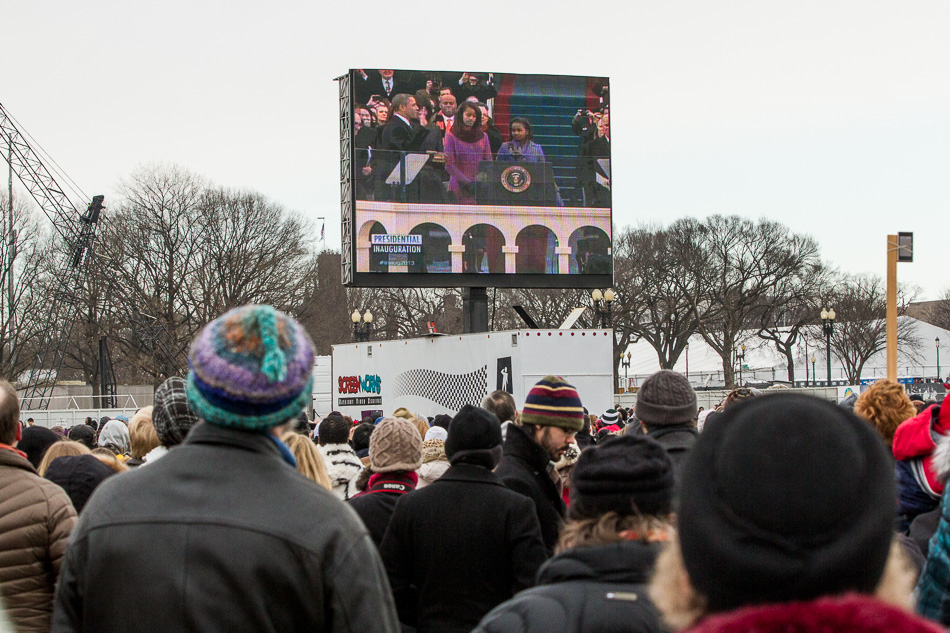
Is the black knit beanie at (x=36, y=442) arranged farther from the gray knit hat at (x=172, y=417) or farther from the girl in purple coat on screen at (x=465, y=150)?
the girl in purple coat on screen at (x=465, y=150)

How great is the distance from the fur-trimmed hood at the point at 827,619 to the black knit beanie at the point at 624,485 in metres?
1.30

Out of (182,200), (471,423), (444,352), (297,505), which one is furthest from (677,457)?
(182,200)

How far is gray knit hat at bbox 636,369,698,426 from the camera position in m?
4.84

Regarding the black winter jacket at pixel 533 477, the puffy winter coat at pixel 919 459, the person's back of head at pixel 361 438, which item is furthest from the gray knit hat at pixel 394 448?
the person's back of head at pixel 361 438

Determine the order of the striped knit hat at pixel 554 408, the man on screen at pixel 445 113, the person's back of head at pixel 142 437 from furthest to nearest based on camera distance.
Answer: the man on screen at pixel 445 113
the person's back of head at pixel 142 437
the striped knit hat at pixel 554 408

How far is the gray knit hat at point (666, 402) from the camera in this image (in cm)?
484

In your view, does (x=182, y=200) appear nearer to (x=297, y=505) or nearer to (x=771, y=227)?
(x=771, y=227)

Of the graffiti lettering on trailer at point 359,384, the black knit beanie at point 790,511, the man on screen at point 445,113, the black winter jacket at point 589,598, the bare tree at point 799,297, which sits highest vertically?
the man on screen at point 445,113

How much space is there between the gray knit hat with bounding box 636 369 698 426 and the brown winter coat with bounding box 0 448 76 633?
2.69m

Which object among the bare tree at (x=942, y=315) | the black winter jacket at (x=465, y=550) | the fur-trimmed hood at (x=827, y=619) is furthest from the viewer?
the bare tree at (x=942, y=315)

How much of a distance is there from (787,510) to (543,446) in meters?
3.64

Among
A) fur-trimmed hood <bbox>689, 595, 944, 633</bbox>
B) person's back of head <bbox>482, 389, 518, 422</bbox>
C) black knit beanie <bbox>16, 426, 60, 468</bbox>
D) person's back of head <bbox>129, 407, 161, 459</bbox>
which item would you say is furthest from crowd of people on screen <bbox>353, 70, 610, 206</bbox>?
fur-trimmed hood <bbox>689, 595, 944, 633</bbox>

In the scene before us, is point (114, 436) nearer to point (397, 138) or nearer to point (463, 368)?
point (463, 368)

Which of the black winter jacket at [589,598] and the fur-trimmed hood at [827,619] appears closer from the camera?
the fur-trimmed hood at [827,619]
